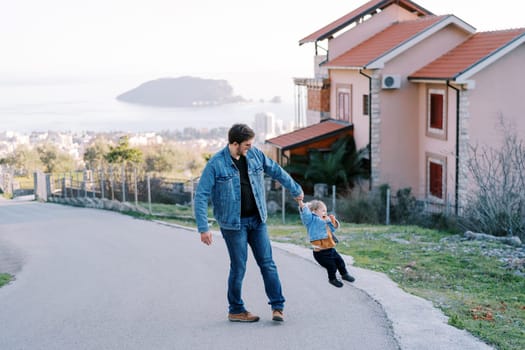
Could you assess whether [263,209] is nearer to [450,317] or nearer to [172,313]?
[172,313]

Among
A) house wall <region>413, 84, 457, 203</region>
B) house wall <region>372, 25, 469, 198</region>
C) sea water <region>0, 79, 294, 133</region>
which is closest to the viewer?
house wall <region>413, 84, 457, 203</region>

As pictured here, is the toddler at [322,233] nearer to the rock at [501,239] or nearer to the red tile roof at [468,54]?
the rock at [501,239]

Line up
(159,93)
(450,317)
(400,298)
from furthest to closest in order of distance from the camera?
(159,93), (400,298), (450,317)

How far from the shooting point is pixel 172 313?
7.71m

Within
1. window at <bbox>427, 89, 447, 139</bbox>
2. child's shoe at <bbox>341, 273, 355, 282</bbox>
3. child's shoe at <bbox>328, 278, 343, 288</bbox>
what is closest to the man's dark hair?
child's shoe at <bbox>328, 278, 343, 288</bbox>

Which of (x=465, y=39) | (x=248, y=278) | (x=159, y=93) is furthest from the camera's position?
(x=159, y=93)

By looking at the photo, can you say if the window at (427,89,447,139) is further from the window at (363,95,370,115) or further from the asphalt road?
the asphalt road

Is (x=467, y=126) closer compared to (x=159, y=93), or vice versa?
(x=467, y=126)

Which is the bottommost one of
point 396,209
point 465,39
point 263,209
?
point 396,209

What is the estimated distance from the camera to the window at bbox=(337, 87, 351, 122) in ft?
96.1

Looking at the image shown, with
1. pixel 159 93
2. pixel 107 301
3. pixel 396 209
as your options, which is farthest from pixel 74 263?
pixel 159 93

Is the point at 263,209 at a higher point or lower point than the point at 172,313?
higher

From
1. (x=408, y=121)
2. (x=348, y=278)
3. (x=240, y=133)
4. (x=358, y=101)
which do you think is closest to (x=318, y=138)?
(x=358, y=101)

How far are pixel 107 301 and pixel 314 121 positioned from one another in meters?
25.4
